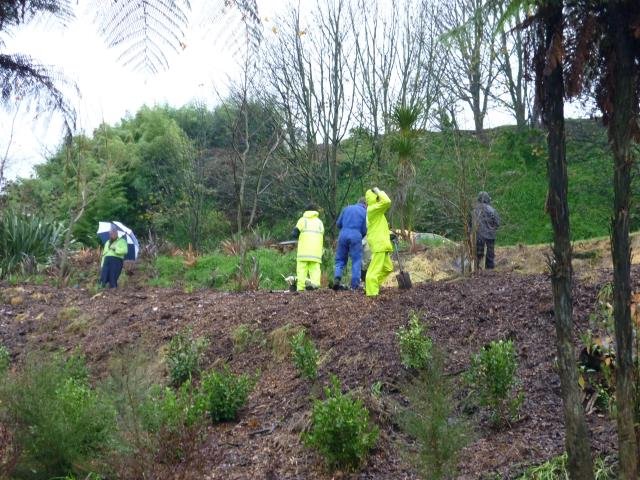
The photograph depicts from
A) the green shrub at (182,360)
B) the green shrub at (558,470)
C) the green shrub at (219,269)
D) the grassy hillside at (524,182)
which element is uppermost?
the grassy hillside at (524,182)

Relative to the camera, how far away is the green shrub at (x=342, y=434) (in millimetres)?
6391

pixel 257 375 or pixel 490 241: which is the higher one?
pixel 490 241

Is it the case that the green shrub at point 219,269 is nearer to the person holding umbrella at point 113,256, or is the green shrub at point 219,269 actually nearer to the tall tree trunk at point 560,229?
the person holding umbrella at point 113,256

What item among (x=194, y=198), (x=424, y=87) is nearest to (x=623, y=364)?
(x=424, y=87)

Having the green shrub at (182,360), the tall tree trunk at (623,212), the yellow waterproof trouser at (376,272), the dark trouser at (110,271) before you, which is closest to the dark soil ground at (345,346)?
the yellow waterproof trouser at (376,272)

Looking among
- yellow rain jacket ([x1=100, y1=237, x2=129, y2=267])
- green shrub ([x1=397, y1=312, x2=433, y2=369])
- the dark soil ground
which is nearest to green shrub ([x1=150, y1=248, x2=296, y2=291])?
yellow rain jacket ([x1=100, y1=237, x2=129, y2=267])

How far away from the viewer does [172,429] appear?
18.8 ft

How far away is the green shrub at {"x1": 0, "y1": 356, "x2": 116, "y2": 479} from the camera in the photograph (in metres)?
5.97

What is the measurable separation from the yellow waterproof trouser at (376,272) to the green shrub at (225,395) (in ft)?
10.5

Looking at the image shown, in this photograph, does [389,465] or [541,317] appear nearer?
[389,465]

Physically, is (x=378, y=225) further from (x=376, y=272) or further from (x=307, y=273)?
(x=307, y=273)

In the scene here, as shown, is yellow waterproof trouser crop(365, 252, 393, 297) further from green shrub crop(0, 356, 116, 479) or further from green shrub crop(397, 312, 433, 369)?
green shrub crop(0, 356, 116, 479)

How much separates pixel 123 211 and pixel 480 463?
1066 inches

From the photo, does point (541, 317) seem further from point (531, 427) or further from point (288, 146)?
point (288, 146)
